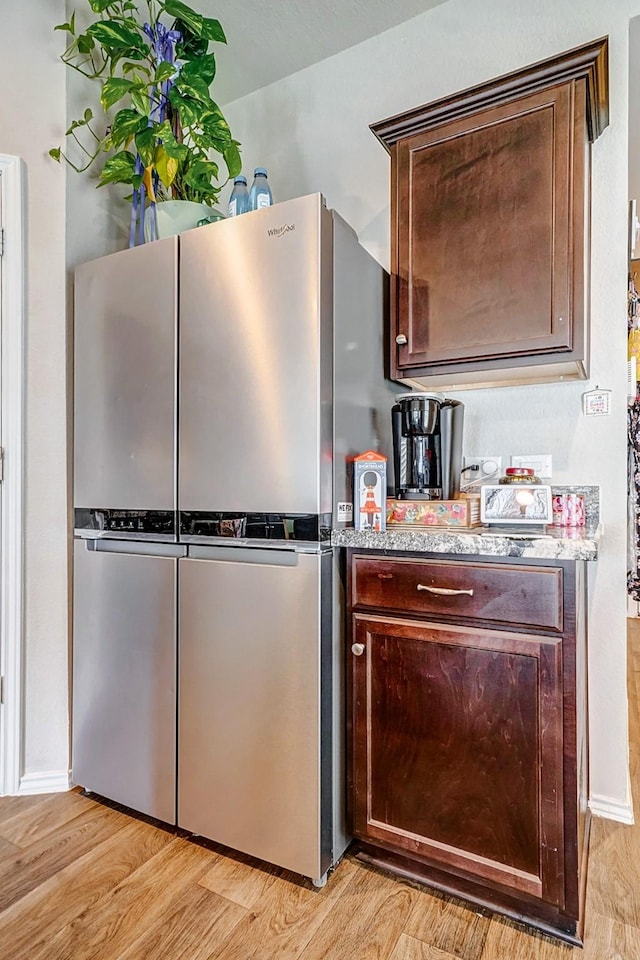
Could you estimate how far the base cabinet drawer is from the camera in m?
1.24

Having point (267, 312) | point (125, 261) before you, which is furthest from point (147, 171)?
point (267, 312)

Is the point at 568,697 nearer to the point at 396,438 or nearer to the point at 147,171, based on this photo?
the point at 396,438

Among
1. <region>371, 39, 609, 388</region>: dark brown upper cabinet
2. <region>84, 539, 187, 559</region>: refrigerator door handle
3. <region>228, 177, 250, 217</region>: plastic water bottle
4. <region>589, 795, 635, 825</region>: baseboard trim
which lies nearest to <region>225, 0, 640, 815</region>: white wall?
<region>589, 795, 635, 825</region>: baseboard trim

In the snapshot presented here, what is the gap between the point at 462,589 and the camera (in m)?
1.32

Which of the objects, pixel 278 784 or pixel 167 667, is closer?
pixel 278 784

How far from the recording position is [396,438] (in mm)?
1749

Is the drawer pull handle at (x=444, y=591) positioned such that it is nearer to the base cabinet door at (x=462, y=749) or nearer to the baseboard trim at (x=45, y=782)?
the base cabinet door at (x=462, y=749)

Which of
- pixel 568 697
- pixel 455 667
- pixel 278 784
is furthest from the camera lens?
pixel 278 784

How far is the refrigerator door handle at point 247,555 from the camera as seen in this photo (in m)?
1.46

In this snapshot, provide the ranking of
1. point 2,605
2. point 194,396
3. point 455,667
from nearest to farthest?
1. point 455,667
2. point 194,396
3. point 2,605

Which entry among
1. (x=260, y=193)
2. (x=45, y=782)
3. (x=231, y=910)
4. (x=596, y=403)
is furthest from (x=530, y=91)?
(x=45, y=782)

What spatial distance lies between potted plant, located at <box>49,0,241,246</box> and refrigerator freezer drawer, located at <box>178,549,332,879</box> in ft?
4.12

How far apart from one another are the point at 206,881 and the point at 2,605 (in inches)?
43.8

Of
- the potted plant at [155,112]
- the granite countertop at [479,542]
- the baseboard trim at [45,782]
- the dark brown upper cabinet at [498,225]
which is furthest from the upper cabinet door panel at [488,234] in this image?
the baseboard trim at [45,782]
